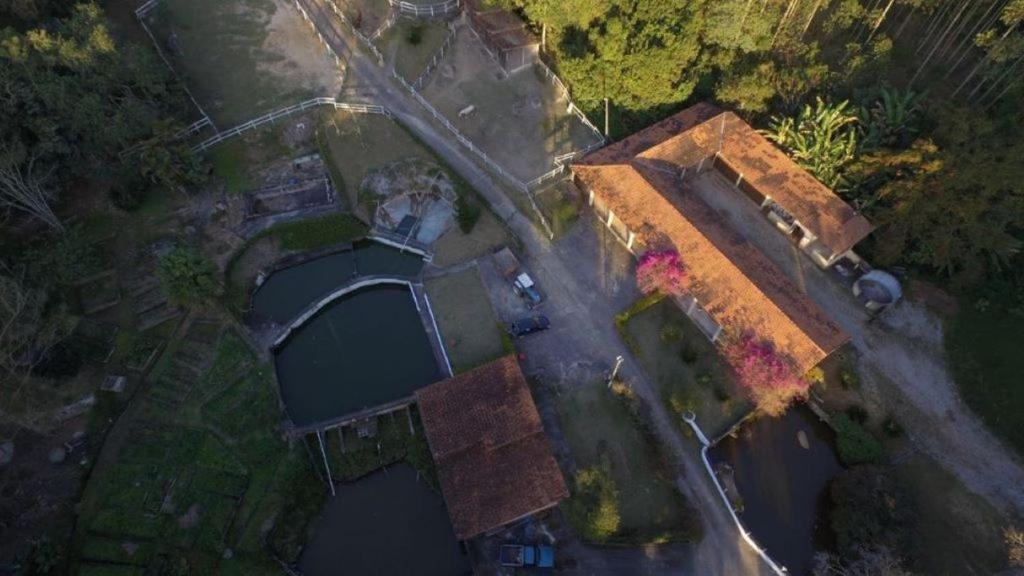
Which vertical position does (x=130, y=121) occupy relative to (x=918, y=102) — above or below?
above

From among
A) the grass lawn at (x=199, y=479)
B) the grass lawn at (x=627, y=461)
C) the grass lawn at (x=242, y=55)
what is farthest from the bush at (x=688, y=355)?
the grass lawn at (x=242, y=55)

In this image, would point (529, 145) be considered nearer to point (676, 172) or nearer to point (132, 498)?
point (676, 172)

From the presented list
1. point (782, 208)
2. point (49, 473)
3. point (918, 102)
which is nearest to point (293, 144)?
point (49, 473)

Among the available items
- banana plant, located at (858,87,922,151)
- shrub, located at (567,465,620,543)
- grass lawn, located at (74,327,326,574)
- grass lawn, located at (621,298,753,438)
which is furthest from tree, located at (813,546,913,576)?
grass lawn, located at (74,327,326,574)

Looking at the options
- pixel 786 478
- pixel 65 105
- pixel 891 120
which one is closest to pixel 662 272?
pixel 786 478

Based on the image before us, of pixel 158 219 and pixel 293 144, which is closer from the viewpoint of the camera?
pixel 158 219

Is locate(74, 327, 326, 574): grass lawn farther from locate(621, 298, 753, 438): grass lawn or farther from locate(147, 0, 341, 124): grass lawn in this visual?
locate(621, 298, 753, 438): grass lawn

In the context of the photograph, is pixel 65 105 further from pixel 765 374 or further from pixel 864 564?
pixel 864 564
